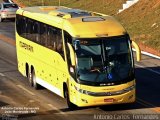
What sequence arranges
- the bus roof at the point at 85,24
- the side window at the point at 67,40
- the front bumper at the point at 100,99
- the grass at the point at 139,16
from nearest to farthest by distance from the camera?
the front bumper at the point at 100,99
the bus roof at the point at 85,24
the side window at the point at 67,40
the grass at the point at 139,16

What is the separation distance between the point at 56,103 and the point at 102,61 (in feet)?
9.93

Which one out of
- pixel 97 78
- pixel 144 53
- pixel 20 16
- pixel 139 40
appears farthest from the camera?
pixel 139 40

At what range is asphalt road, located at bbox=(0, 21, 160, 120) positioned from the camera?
65.3ft

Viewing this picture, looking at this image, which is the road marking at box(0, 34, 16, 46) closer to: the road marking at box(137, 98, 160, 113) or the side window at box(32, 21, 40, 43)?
the side window at box(32, 21, 40, 43)

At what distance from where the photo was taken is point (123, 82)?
19875 mm

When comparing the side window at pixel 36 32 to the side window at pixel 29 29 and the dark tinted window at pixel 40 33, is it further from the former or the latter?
the side window at pixel 29 29

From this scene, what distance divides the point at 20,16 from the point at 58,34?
18.9ft

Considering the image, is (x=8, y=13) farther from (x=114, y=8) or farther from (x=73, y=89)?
(x=73, y=89)

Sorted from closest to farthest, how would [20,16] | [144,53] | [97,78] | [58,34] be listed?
[97,78] < [58,34] < [20,16] < [144,53]

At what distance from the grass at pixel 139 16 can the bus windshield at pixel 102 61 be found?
15402 millimetres

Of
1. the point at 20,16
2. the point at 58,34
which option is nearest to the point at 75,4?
the point at 20,16

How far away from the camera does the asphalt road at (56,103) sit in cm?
1991

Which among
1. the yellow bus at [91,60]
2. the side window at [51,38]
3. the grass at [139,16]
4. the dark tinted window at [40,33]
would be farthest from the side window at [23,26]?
the grass at [139,16]

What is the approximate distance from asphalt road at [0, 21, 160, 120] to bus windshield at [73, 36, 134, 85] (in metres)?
1.25
